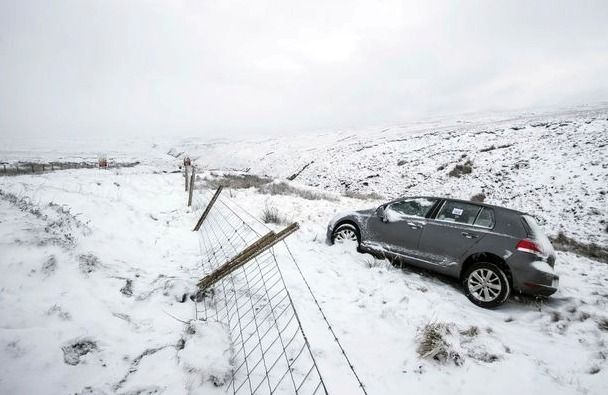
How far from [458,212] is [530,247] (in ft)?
4.06

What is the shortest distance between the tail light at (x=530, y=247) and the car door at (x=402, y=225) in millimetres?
1559

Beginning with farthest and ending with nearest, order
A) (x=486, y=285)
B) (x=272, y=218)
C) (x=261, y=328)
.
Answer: (x=272, y=218) < (x=486, y=285) < (x=261, y=328)

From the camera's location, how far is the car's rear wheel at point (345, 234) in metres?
7.08

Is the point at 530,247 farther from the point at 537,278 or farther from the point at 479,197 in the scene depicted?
the point at 479,197

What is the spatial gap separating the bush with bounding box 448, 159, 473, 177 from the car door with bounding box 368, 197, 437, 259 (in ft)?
41.7

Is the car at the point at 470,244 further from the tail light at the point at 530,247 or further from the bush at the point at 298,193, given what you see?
the bush at the point at 298,193

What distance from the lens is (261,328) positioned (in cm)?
413

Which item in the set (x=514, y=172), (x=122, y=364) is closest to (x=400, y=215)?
(x=122, y=364)

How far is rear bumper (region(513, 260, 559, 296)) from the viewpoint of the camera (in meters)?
4.65

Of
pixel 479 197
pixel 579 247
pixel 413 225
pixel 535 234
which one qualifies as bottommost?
pixel 579 247

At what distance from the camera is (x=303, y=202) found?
12.3 m

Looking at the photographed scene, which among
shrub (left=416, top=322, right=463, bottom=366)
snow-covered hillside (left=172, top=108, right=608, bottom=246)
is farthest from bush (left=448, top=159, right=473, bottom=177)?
shrub (left=416, top=322, right=463, bottom=366)

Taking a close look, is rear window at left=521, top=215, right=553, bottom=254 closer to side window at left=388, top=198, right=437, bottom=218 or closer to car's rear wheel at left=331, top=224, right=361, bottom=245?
side window at left=388, top=198, right=437, bottom=218

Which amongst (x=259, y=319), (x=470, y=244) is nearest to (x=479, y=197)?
(x=470, y=244)
